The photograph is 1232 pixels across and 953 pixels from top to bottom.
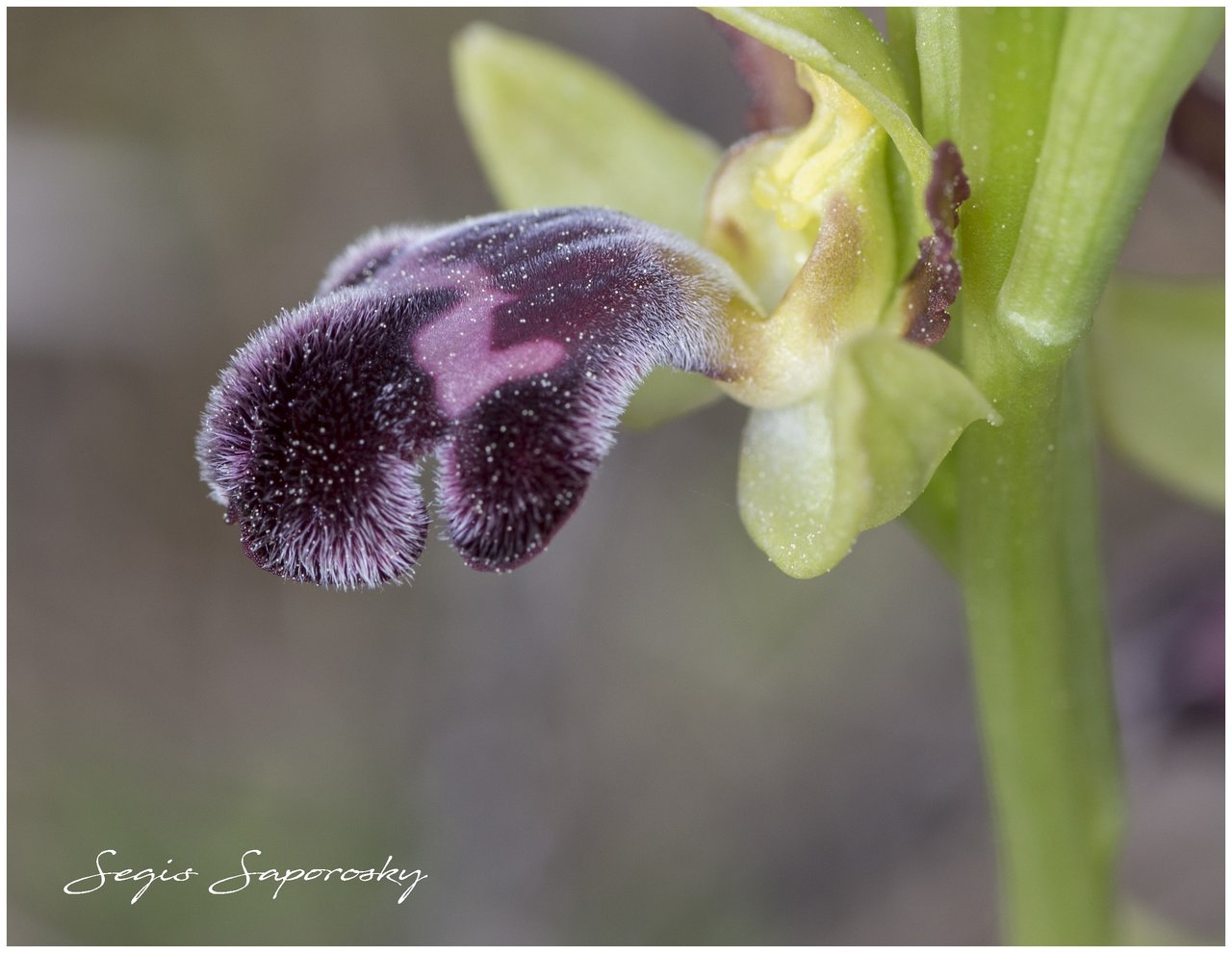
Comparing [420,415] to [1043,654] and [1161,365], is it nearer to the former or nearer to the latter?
[1043,654]

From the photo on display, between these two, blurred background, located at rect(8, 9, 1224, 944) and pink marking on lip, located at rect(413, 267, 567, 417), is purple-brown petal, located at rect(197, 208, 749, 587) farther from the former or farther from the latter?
blurred background, located at rect(8, 9, 1224, 944)

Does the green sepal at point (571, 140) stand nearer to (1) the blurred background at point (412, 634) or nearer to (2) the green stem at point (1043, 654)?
(2) the green stem at point (1043, 654)

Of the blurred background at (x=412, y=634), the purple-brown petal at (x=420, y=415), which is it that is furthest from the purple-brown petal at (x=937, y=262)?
the blurred background at (x=412, y=634)

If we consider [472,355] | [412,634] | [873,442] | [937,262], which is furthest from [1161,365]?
[412,634]

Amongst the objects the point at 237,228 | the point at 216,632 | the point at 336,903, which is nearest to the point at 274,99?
the point at 237,228

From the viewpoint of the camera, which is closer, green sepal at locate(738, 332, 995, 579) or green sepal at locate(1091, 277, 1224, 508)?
green sepal at locate(738, 332, 995, 579)

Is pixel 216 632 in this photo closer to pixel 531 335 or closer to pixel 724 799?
pixel 724 799

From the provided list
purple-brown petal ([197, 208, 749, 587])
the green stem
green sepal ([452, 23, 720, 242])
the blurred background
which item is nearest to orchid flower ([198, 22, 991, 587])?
purple-brown petal ([197, 208, 749, 587])
